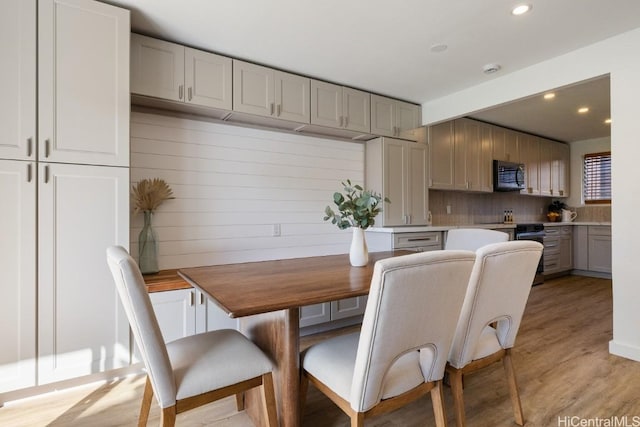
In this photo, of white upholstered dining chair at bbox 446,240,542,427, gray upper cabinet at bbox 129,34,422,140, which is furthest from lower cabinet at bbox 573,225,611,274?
white upholstered dining chair at bbox 446,240,542,427

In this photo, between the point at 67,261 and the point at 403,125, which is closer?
the point at 67,261

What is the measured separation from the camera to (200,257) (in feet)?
9.50

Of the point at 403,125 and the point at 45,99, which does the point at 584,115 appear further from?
the point at 45,99

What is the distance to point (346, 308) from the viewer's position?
10.5 feet

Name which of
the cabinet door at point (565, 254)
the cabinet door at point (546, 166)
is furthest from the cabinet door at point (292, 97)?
the cabinet door at point (565, 254)

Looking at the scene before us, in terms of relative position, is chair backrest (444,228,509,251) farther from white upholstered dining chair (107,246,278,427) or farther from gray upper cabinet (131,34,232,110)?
gray upper cabinet (131,34,232,110)

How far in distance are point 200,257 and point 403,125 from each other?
2622 mm

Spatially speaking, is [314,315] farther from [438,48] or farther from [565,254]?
[565,254]

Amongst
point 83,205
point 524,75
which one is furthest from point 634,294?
point 83,205

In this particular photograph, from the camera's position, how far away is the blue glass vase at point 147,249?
2469 millimetres

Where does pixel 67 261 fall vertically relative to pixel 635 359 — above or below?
above

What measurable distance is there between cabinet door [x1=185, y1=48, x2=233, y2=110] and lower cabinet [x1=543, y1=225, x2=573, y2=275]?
16.9 ft

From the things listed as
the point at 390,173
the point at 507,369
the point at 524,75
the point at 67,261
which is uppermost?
the point at 524,75

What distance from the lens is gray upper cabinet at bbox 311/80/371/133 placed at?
3.16 meters
